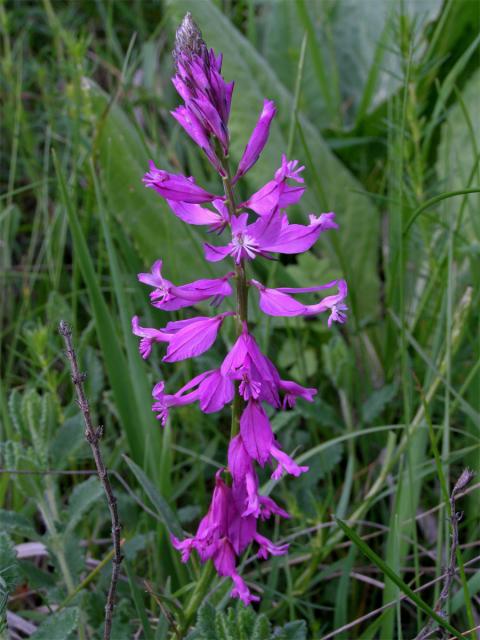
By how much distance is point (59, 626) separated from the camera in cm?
164

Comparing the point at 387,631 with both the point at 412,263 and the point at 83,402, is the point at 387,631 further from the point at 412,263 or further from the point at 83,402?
the point at 412,263

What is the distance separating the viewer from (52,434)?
2490mm

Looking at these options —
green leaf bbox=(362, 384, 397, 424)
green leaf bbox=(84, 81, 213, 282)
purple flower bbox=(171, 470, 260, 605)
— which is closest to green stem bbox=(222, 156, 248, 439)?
purple flower bbox=(171, 470, 260, 605)

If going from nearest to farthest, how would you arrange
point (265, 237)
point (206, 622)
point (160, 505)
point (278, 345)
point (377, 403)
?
point (265, 237), point (206, 622), point (160, 505), point (377, 403), point (278, 345)

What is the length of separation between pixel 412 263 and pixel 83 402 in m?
2.23

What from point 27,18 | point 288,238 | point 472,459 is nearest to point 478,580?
point 472,459

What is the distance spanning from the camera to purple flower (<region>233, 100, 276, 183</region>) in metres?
1.40

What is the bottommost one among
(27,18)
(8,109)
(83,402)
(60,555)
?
(60,555)

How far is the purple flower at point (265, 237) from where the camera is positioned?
1316 mm

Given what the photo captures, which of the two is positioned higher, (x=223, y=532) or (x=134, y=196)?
(x=134, y=196)

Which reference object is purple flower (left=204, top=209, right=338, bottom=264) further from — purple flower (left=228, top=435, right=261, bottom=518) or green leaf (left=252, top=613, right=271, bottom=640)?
green leaf (left=252, top=613, right=271, bottom=640)

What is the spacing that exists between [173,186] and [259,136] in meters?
0.20

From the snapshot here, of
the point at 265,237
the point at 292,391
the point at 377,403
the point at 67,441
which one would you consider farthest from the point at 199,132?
the point at 377,403

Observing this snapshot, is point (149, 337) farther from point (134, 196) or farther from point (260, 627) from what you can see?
point (134, 196)
